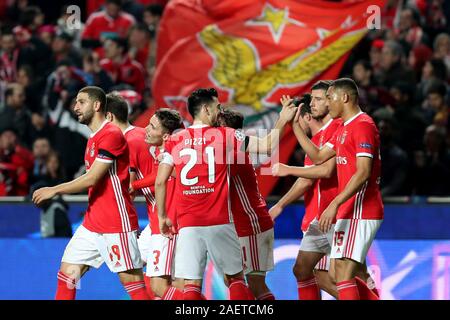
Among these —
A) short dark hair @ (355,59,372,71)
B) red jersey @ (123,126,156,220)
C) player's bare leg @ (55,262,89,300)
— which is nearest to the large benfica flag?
short dark hair @ (355,59,372,71)

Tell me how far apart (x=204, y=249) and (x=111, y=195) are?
96 cm

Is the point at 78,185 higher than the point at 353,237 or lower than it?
higher

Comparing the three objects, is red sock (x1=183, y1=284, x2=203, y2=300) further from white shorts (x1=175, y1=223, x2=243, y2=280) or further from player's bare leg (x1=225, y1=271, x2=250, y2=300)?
player's bare leg (x1=225, y1=271, x2=250, y2=300)

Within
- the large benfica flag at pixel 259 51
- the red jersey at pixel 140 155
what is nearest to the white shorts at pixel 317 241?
the red jersey at pixel 140 155

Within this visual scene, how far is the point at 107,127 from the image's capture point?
1088 centimetres

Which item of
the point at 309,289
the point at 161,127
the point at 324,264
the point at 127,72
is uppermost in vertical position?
A: the point at 127,72

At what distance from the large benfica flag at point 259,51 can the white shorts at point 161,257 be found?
3948mm

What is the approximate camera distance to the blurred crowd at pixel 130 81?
14867 millimetres

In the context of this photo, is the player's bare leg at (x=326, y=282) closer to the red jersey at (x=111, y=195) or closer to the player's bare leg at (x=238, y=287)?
the player's bare leg at (x=238, y=287)

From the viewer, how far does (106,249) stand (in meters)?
10.8

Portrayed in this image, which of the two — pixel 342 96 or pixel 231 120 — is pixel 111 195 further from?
pixel 342 96

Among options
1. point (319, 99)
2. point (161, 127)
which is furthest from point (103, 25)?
point (319, 99)

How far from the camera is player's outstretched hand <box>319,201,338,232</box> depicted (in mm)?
10344
